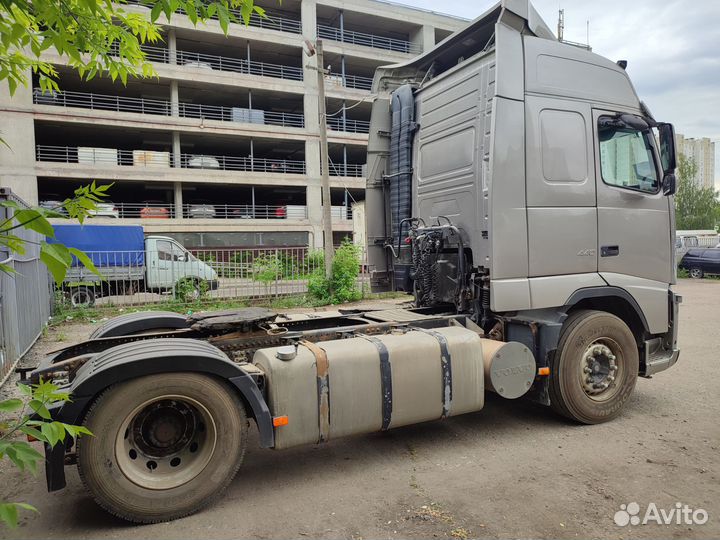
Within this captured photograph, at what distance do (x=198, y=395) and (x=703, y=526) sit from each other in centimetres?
338

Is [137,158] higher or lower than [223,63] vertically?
lower

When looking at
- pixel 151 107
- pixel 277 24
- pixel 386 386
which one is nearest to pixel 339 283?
pixel 386 386

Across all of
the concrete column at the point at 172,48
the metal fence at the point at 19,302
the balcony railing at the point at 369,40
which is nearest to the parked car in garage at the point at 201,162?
the concrete column at the point at 172,48

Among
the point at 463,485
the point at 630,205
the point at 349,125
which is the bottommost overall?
the point at 463,485

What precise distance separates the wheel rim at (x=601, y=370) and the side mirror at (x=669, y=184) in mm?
1752

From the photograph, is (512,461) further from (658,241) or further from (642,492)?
(658,241)

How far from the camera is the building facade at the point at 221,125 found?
91.5 feet

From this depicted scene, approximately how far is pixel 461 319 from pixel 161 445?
120 inches

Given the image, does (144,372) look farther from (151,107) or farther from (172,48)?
(151,107)

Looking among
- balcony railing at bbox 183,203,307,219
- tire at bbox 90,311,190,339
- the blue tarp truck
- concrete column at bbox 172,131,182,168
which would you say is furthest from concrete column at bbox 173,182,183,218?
tire at bbox 90,311,190,339

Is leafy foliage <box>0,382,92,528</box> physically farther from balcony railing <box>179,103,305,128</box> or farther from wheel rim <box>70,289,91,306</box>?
balcony railing <box>179,103,305,128</box>

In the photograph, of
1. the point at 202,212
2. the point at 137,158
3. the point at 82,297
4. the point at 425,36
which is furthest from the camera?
the point at 425,36

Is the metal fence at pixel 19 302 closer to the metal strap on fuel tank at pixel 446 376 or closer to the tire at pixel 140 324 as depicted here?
the tire at pixel 140 324

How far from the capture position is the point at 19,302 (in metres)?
7.23
